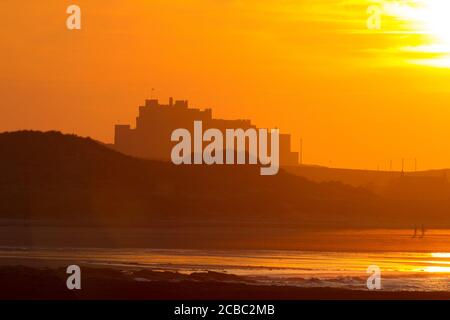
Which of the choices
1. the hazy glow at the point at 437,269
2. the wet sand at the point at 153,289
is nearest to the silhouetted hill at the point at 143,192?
the hazy glow at the point at 437,269

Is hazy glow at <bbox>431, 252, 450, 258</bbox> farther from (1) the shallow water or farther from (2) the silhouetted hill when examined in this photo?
(2) the silhouetted hill

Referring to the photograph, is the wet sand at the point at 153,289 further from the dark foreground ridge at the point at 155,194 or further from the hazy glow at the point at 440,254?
the dark foreground ridge at the point at 155,194

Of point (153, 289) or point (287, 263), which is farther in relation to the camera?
point (287, 263)

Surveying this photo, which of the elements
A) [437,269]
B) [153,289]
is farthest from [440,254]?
[153,289]

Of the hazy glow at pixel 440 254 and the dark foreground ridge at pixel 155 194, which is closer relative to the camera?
the hazy glow at pixel 440 254

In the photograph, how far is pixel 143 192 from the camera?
16412cm

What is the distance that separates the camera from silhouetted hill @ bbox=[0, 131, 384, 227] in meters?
145

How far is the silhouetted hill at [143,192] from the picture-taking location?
145 metres

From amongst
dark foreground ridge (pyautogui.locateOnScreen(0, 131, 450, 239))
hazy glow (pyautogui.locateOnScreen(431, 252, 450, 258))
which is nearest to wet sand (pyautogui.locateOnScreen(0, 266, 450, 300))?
hazy glow (pyautogui.locateOnScreen(431, 252, 450, 258))

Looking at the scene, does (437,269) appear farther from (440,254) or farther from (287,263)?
(440,254)

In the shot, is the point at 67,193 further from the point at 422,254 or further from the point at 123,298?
the point at 123,298

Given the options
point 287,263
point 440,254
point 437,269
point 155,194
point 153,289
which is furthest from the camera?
point 155,194

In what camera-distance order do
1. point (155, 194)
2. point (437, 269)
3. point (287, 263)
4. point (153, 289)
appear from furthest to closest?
1. point (155, 194)
2. point (437, 269)
3. point (287, 263)
4. point (153, 289)

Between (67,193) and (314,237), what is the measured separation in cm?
Result: 5707
